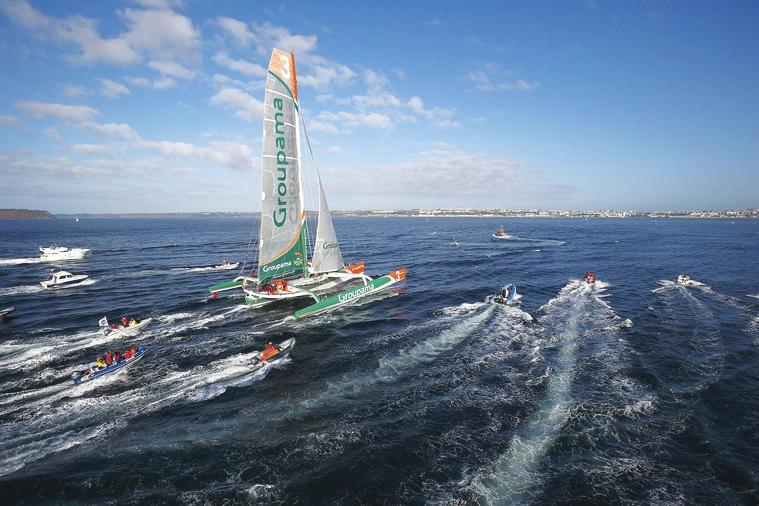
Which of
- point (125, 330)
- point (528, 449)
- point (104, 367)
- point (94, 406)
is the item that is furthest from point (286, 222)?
point (528, 449)

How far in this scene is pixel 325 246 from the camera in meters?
34.8

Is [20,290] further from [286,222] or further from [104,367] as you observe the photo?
[286,222]

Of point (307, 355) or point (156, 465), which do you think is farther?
point (307, 355)

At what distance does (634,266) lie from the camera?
52719 millimetres

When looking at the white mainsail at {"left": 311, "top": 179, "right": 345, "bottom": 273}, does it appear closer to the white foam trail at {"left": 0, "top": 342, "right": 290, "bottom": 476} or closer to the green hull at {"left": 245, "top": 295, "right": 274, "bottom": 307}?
the green hull at {"left": 245, "top": 295, "right": 274, "bottom": 307}

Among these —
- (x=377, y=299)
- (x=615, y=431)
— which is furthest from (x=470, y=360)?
(x=377, y=299)

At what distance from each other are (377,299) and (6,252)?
94.8 metres

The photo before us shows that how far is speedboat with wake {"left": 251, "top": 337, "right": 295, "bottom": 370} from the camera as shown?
20188mm

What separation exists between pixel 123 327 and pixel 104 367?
838cm

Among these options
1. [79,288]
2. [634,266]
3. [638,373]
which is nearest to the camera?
[638,373]

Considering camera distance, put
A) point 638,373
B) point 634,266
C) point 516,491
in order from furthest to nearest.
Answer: point 634,266, point 638,373, point 516,491

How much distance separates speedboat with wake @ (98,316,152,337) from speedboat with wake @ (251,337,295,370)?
1143 centimetres

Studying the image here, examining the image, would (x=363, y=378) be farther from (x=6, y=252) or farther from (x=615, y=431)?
(x=6, y=252)

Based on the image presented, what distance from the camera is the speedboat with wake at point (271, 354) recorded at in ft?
66.2
